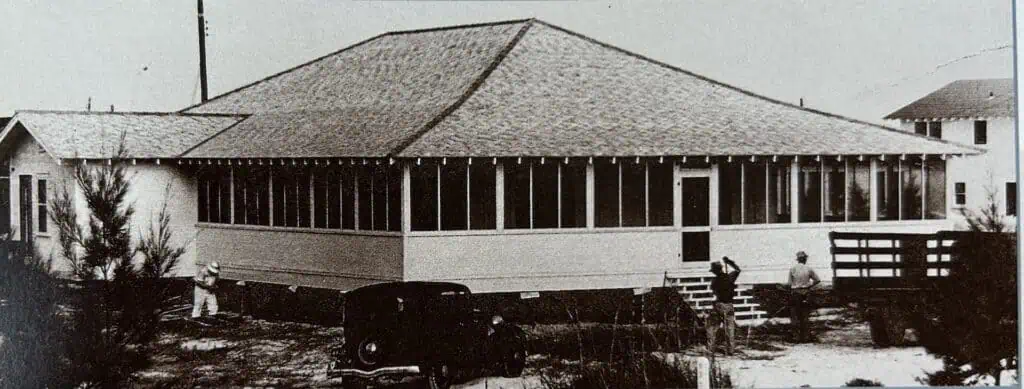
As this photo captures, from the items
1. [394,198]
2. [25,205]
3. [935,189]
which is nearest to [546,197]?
[394,198]

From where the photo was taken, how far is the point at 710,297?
54.2ft

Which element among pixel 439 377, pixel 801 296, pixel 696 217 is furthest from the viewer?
pixel 696 217

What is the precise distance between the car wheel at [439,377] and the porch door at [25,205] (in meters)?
3.98

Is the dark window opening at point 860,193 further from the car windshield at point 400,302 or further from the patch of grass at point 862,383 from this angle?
the car windshield at point 400,302

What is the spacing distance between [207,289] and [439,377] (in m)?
2.99

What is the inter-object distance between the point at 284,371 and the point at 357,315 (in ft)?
3.16

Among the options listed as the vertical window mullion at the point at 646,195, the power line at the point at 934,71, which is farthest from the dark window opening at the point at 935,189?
the vertical window mullion at the point at 646,195

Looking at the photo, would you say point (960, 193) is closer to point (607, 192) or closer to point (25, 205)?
point (607, 192)

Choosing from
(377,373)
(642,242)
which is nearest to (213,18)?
(377,373)

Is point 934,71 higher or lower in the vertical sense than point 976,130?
higher

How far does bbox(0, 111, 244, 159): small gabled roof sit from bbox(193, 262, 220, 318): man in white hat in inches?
50.1

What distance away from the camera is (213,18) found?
603 inches

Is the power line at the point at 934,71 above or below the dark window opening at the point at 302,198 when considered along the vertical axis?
above

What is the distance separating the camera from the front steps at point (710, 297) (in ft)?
54.0
